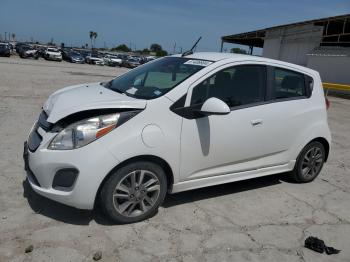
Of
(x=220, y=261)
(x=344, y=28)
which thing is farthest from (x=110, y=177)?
(x=344, y=28)

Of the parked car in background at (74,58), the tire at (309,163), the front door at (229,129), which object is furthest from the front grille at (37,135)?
the parked car in background at (74,58)

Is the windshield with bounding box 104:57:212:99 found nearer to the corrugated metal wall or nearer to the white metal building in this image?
the white metal building

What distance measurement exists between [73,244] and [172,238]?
2.96 ft

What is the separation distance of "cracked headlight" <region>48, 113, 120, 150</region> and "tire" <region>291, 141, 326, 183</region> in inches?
113

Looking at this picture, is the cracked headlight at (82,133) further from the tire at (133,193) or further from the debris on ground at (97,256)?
the debris on ground at (97,256)

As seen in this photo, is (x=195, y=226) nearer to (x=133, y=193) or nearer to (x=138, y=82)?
(x=133, y=193)

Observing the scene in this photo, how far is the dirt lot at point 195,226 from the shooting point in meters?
3.38

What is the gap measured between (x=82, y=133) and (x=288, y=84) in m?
2.84

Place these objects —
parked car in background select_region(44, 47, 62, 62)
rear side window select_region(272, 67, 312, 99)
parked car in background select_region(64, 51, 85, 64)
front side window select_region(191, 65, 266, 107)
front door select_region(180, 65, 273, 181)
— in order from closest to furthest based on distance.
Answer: front door select_region(180, 65, 273, 181) → front side window select_region(191, 65, 266, 107) → rear side window select_region(272, 67, 312, 99) → parked car in background select_region(44, 47, 62, 62) → parked car in background select_region(64, 51, 85, 64)

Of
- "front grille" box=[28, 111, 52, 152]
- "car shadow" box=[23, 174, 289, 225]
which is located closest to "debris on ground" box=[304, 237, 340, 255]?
"car shadow" box=[23, 174, 289, 225]

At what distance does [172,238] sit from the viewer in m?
3.66

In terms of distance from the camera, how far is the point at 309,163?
5.43m

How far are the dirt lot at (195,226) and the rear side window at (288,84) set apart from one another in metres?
1.28

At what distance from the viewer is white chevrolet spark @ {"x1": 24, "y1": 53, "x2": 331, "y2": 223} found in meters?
3.50
